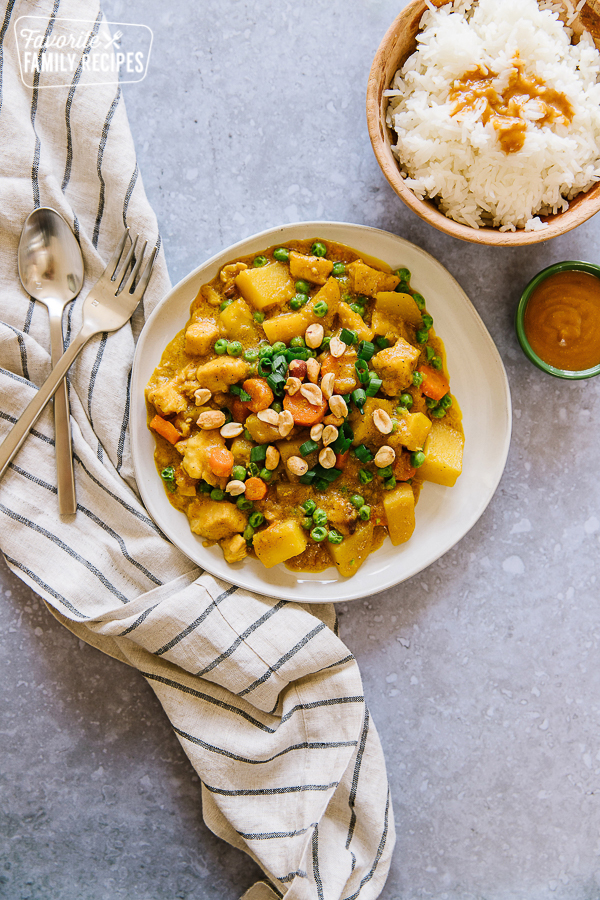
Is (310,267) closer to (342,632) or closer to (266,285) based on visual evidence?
(266,285)

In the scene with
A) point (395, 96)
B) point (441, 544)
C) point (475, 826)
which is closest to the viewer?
point (395, 96)

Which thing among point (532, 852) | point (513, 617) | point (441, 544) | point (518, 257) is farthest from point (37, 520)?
point (532, 852)

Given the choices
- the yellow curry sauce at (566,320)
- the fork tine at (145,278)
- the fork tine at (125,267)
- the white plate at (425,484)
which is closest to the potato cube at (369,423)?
the white plate at (425,484)

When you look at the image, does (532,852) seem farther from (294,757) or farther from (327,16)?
(327,16)

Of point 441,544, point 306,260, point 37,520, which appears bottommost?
point 37,520

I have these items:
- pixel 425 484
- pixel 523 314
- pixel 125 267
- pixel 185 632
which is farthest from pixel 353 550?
pixel 125 267

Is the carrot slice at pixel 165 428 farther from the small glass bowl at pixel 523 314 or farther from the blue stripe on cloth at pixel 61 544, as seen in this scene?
the small glass bowl at pixel 523 314

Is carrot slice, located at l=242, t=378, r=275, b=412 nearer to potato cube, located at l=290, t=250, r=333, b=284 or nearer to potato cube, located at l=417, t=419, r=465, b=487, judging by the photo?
potato cube, located at l=290, t=250, r=333, b=284
